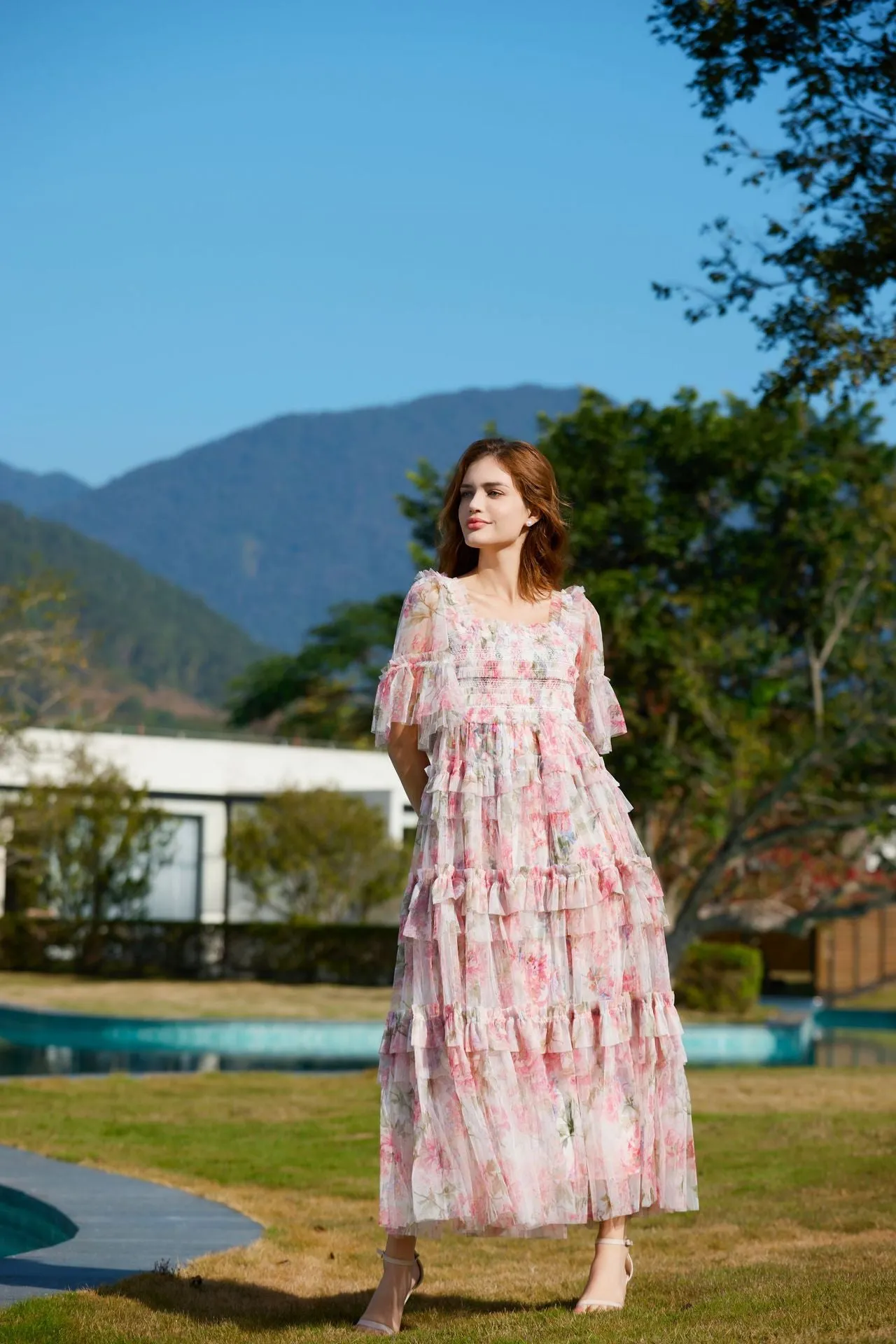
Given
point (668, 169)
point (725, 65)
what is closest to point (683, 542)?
point (668, 169)

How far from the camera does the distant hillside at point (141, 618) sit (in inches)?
4892

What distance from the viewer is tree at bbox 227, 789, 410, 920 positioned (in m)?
24.5

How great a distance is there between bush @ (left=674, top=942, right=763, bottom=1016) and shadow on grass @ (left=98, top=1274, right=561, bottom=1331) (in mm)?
16874

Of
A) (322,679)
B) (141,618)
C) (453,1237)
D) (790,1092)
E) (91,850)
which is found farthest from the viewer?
(141,618)

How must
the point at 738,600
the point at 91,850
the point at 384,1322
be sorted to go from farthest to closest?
the point at 91,850, the point at 738,600, the point at 384,1322

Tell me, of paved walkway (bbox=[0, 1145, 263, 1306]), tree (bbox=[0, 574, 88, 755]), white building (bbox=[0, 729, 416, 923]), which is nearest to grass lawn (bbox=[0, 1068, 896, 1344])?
paved walkway (bbox=[0, 1145, 263, 1306])

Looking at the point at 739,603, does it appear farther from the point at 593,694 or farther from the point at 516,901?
the point at 516,901

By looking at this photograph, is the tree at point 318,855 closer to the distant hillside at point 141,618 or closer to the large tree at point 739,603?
the large tree at point 739,603

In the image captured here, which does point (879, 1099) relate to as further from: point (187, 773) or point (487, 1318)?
point (187, 773)

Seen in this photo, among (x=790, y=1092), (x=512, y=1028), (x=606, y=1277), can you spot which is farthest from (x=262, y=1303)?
(x=790, y=1092)

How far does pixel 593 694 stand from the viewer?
3912 mm

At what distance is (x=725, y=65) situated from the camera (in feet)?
22.4

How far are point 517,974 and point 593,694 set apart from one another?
733 mm

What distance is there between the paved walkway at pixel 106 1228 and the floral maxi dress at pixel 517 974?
3.40 feet
